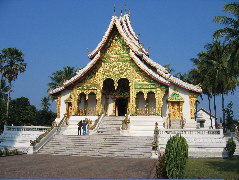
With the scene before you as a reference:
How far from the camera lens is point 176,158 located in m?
8.09

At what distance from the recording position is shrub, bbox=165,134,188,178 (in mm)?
8086

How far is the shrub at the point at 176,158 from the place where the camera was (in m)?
8.09

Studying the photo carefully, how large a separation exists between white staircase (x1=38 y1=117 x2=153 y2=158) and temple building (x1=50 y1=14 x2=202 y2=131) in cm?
400

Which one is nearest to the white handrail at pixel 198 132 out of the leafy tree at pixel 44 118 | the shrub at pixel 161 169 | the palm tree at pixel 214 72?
the shrub at pixel 161 169

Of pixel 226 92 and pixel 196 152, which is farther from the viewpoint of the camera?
pixel 226 92

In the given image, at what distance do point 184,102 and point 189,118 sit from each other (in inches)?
53.7

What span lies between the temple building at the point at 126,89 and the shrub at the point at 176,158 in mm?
13723

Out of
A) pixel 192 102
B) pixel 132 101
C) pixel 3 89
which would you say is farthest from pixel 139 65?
pixel 3 89

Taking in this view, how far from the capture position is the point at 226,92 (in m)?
33.8

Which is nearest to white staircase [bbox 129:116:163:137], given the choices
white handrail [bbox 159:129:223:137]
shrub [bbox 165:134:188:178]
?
white handrail [bbox 159:129:223:137]

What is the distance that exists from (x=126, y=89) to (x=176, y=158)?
57.5ft

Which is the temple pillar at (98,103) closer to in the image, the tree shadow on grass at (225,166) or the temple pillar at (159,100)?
the temple pillar at (159,100)

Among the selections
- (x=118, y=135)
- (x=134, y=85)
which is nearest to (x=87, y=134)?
(x=118, y=135)

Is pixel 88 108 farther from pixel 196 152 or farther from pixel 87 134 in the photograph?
pixel 196 152
